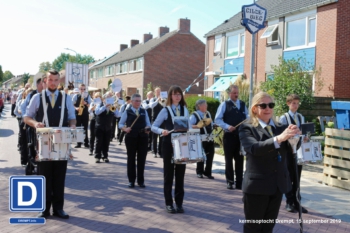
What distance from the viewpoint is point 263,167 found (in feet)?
14.0

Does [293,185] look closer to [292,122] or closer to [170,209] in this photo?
[292,122]

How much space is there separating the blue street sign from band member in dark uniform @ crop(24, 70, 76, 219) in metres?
5.83

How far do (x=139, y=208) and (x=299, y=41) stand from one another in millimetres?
18018

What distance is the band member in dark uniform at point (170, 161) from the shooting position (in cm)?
709

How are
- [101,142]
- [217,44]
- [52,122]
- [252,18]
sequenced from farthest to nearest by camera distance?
1. [217,44]
2. [101,142]
3. [252,18]
4. [52,122]

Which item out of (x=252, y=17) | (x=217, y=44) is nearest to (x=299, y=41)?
(x=217, y=44)

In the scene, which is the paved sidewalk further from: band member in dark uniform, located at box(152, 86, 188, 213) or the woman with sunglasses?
the woman with sunglasses

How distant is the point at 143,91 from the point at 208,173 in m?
36.5

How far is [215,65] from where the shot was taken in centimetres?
3234

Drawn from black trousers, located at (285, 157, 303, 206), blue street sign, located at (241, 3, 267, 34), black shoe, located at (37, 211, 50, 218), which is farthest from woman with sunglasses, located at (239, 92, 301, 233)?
blue street sign, located at (241, 3, 267, 34)

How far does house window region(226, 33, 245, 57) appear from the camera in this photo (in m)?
28.7

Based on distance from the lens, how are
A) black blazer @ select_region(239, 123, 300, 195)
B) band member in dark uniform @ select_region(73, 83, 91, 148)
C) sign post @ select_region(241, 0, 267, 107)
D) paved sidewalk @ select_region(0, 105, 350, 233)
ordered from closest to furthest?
black blazer @ select_region(239, 123, 300, 195) < paved sidewalk @ select_region(0, 105, 350, 233) < sign post @ select_region(241, 0, 267, 107) < band member in dark uniform @ select_region(73, 83, 91, 148)

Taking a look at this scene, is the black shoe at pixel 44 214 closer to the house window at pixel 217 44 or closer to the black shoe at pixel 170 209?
the black shoe at pixel 170 209

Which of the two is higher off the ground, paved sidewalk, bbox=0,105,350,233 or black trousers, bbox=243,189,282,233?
black trousers, bbox=243,189,282,233
